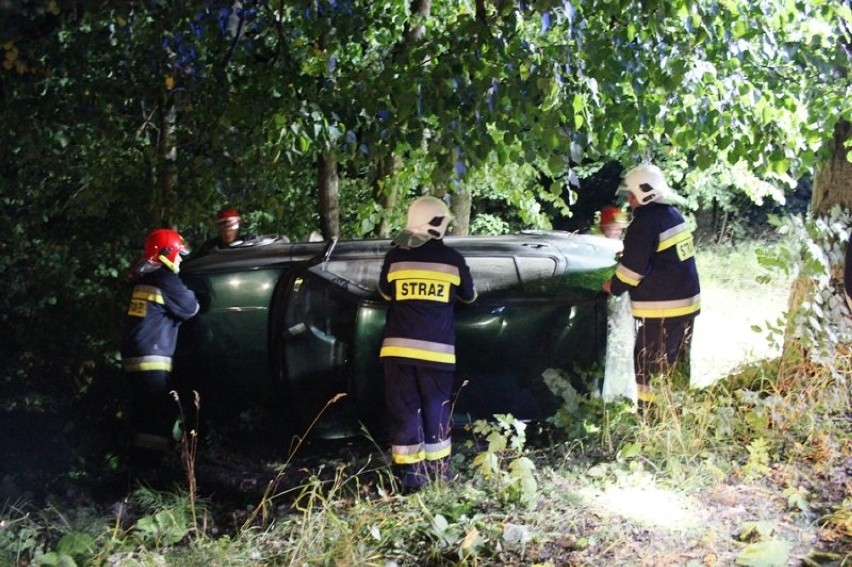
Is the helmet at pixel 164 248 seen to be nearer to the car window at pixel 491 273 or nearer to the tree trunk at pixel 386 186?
the car window at pixel 491 273

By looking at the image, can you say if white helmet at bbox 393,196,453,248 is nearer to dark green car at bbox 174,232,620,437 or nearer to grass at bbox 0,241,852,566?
dark green car at bbox 174,232,620,437

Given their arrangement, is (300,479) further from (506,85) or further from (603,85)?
(603,85)

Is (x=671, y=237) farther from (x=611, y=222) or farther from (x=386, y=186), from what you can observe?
(x=386, y=186)

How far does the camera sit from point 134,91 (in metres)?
4.68

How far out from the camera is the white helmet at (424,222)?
4020mm

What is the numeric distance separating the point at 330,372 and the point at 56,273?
3985 millimetres

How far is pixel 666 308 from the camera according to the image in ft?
14.9

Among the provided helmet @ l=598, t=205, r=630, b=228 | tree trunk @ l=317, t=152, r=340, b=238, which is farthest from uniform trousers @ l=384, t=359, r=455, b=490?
tree trunk @ l=317, t=152, r=340, b=238

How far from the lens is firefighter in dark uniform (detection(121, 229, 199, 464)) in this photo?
454 cm

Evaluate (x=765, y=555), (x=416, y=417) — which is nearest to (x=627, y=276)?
(x=416, y=417)

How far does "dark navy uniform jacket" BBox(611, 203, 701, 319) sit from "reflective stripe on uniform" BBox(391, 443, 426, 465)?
1.53m

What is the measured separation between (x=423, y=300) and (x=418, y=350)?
10.3 inches

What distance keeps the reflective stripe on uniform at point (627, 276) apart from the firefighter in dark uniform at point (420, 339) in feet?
2.84

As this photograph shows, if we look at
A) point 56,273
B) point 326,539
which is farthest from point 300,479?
point 56,273
